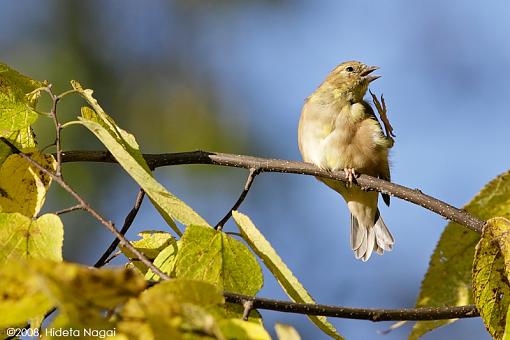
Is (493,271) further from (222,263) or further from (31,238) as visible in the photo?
(31,238)

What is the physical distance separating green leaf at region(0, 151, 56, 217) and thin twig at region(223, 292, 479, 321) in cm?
54

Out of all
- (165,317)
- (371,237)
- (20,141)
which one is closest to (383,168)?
(371,237)

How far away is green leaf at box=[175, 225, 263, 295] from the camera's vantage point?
1701 millimetres

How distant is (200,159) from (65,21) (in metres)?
6.54

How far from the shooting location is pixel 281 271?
1.73 m

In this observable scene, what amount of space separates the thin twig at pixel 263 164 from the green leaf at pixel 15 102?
25 centimetres

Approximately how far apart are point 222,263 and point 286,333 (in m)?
0.51

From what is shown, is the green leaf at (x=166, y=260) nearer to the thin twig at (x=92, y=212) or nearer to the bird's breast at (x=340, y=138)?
the thin twig at (x=92, y=212)

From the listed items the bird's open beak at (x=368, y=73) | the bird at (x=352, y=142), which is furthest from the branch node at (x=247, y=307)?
the bird's open beak at (x=368, y=73)

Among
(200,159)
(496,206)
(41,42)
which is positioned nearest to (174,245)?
(200,159)

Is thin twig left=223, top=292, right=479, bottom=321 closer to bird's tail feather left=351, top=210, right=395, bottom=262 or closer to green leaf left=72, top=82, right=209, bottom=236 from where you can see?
green leaf left=72, top=82, right=209, bottom=236

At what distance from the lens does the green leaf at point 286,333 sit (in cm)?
122

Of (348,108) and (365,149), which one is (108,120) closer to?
(365,149)

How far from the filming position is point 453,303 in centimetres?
226
